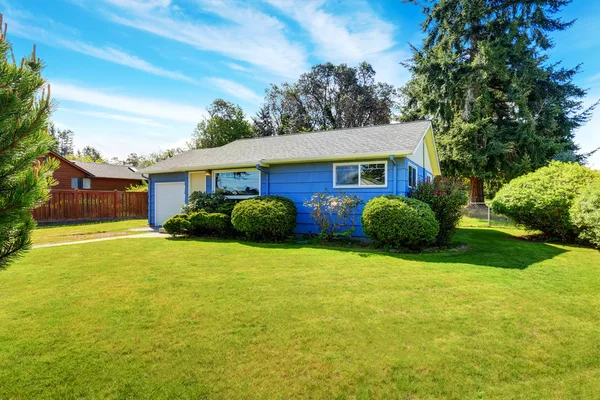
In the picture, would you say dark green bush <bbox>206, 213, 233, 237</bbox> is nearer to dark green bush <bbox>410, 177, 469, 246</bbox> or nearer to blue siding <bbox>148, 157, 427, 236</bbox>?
blue siding <bbox>148, 157, 427, 236</bbox>

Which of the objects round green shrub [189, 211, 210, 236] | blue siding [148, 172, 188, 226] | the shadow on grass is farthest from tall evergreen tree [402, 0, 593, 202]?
blue siding [148, 172, 188, 226]

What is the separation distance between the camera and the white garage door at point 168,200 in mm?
14059

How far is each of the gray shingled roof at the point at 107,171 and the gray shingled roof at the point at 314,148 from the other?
14.6 m

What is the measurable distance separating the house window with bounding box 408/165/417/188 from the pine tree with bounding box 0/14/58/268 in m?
10.3

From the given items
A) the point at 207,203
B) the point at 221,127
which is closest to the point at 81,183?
the point at 221,127

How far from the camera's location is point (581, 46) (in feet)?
56.7

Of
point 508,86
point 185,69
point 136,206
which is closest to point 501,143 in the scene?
point 508,86

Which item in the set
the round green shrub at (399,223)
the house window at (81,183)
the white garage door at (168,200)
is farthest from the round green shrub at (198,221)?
the house window at (81,183)

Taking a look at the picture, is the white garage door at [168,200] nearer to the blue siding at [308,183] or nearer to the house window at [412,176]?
the blue siding at [308,183]

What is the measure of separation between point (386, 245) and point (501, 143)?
46.3 ft

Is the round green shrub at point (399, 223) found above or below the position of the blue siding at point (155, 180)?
below

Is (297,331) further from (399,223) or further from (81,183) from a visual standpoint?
(81,183)

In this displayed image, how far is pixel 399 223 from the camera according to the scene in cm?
784

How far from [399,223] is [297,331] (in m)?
5.24
